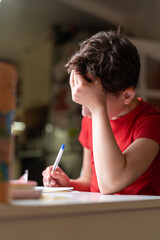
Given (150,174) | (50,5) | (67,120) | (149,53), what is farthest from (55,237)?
(50,5)

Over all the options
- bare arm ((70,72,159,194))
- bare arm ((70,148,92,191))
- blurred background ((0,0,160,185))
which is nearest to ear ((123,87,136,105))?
bare arm ((70,72,159,194))

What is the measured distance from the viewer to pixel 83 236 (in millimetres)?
480

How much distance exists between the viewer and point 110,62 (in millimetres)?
929

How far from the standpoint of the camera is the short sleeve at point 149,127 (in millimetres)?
905

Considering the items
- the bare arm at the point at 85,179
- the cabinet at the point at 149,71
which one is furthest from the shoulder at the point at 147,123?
the cabinet at the point at 149,71

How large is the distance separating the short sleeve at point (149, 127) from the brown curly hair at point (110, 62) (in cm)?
13

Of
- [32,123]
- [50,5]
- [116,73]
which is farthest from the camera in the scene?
[32,123]

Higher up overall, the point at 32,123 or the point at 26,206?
the point at 26,206

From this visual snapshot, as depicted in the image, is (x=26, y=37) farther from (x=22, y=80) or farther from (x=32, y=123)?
(x=32, y=123)

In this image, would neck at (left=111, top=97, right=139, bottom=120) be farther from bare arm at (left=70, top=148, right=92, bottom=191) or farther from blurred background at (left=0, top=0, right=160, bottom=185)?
blurred background at (left=0, top=0, right=160, bottom=185)

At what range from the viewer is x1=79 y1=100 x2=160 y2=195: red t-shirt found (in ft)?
3.04

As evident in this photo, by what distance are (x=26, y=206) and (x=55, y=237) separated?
7 cm

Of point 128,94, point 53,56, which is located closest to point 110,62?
point 128,94

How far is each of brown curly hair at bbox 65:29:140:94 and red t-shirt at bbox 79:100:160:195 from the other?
0.12 metres
